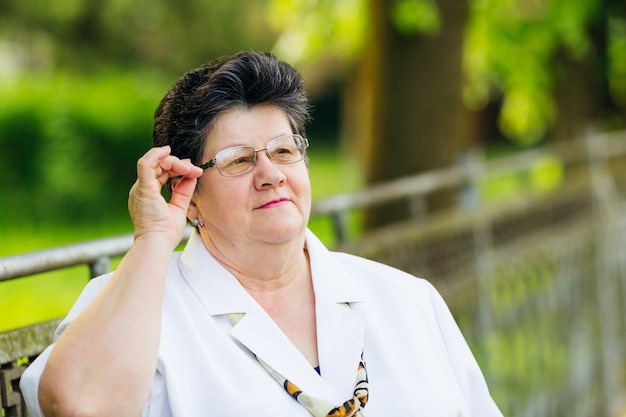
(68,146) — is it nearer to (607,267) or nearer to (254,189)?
(607,267)

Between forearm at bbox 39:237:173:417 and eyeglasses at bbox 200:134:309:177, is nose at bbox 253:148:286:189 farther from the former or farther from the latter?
forearm at bbox 39:237:173:417

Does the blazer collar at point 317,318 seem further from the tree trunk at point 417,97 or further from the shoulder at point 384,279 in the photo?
the tree trunk at point 417,97

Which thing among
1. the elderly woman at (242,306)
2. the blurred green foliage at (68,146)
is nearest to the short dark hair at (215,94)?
the elderly woman at (242,306)

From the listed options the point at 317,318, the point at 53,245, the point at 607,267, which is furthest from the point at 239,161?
the point at 53,245

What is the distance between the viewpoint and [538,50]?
10250 mm

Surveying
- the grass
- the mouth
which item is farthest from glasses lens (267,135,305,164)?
the grass

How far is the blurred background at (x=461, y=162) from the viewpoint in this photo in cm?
541

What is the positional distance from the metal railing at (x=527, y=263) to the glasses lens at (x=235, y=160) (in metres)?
0.45

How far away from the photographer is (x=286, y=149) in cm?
256

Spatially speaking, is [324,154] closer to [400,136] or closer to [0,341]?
[400,136]

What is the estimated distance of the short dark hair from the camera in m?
2.47

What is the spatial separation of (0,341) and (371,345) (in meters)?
0.92

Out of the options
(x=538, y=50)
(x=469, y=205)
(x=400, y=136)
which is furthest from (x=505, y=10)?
(x=469, y=205)

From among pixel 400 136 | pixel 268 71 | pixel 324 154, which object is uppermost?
pixel 324 154
